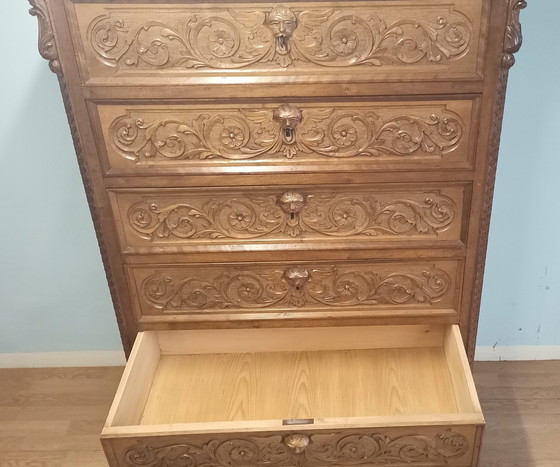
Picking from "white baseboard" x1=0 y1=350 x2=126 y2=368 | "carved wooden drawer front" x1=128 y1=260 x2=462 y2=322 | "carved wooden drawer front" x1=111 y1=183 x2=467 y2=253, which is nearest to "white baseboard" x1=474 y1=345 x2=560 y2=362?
"carved wooden drawer front" x1=128 y1=260 x2=462 y2=322

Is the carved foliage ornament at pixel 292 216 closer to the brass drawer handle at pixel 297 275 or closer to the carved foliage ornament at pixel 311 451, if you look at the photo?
the brass drawer handle at pixel 297 275

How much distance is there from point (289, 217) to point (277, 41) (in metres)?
0.37

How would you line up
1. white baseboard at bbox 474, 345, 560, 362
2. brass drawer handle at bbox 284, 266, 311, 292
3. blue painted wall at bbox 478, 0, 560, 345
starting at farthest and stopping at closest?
white baseboard at bbox 474, 345, 560, 362
blue painted wall at bbox 478, 0, 560, 345
brass drawer handle at bbox 284, 266, 311, 292

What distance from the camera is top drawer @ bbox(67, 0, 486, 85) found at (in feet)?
3.39

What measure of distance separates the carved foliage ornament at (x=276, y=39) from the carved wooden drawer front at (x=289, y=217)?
26 cm

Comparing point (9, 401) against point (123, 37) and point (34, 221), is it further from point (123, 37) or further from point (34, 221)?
point (123, 37)

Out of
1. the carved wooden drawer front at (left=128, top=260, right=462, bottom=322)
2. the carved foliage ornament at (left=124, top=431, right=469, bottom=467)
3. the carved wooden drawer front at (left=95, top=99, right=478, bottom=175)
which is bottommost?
the carved foliage ornament at (left=124, top=431, right=469, bottom=467)

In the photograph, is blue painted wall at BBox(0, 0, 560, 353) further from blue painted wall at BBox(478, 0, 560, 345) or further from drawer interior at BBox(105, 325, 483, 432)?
drawer interior at BBox(105, 325, 483, 432)

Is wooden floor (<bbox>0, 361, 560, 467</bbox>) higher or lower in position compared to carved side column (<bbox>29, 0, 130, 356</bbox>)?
lower

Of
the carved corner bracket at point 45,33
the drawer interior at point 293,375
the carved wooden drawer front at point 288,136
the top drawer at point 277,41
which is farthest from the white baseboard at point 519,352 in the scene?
the carved corner bracket at point 45,33

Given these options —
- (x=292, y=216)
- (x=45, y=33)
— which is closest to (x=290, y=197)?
(x=292, y=216)

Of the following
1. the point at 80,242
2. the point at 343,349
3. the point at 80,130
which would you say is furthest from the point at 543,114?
the point at 80,242

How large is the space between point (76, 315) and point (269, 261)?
89cm

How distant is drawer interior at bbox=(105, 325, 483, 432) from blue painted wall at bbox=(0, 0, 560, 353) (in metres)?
0.46
